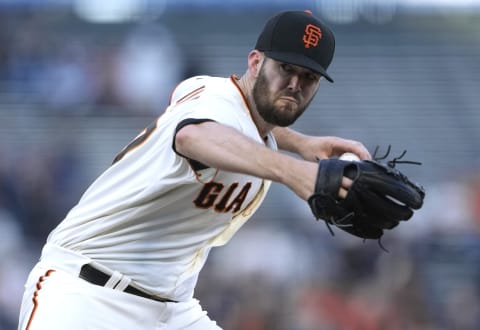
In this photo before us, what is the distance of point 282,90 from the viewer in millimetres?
4375

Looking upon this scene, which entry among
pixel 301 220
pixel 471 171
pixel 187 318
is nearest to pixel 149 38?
pixel 301 220

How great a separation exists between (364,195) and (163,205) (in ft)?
3.72

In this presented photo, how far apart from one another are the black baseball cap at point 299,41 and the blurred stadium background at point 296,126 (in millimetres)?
6345

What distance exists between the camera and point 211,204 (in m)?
4.50

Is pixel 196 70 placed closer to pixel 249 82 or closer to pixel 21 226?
pixel 21 226

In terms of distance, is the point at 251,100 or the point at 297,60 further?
the point at 251,100

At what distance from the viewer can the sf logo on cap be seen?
435cm

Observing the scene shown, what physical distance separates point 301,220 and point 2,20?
18.6ft

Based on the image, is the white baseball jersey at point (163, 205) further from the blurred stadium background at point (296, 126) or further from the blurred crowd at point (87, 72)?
the blurred crowd at point (87, 72)

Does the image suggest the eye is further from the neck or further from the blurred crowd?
the blurred crowd

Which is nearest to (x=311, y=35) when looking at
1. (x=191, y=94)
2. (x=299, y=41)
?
(x=299, y=41)

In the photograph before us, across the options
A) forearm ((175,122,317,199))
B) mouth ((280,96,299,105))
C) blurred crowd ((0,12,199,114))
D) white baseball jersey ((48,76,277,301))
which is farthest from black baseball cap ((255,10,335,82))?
blurred crowd ((0,12,199,114))

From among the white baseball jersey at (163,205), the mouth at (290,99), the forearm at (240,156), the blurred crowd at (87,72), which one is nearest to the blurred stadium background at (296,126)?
the blurred crowd at (87,72)

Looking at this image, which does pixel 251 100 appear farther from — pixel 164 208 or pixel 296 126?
pixel 296 126
